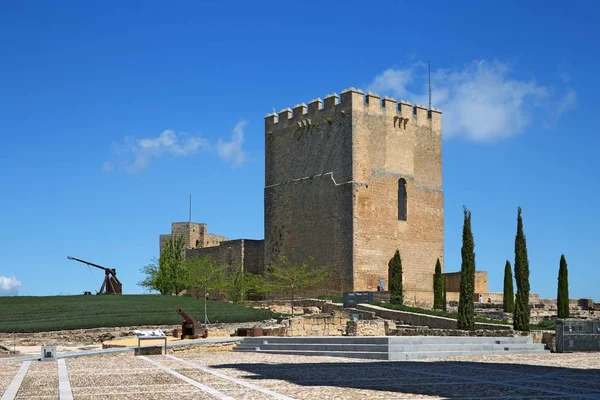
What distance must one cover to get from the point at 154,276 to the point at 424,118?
1919 cm

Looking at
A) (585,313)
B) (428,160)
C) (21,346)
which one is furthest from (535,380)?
(428,160)

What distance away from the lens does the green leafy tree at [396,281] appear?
126ft

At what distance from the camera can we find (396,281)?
3975cm

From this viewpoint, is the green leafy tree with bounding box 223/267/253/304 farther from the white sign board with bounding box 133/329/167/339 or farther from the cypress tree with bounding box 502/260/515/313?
the white sign board with bounding box 133/329/167/339

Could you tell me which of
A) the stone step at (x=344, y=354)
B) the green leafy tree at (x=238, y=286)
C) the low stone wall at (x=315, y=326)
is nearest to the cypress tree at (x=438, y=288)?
the green leafy tree at (x=238, y=286)

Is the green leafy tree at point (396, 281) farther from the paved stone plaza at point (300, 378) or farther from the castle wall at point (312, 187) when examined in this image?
the paved stone plaza at point (300, 378)

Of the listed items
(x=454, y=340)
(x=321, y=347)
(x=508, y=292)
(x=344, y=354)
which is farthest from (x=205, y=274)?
(x=344, y=354)

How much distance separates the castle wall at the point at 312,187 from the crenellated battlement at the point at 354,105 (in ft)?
0.19

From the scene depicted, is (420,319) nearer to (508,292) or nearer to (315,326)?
(315,326)

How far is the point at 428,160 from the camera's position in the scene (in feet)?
146

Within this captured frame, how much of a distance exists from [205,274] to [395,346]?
1012 inches

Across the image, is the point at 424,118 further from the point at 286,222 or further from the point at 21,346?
the point at 21,346

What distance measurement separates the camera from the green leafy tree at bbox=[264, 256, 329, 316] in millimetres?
41094

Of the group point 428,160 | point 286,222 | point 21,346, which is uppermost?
point 428,160
